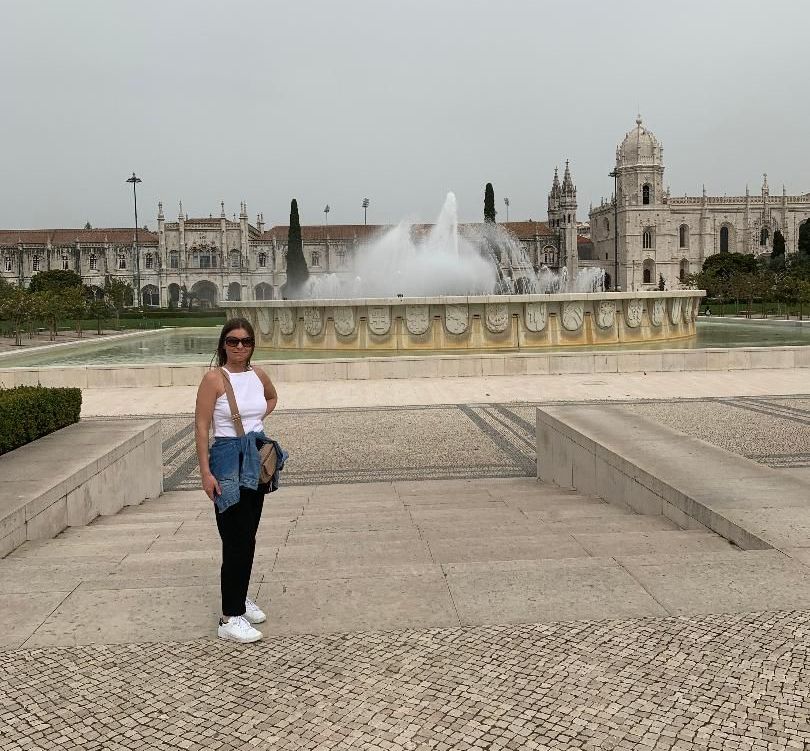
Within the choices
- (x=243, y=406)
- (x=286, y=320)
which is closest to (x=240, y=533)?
(x=243, y=406)

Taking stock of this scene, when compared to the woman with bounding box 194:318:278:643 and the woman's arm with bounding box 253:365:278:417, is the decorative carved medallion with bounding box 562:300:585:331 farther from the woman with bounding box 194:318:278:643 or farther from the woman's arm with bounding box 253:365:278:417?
the woman with bounding box 194:318:278:643

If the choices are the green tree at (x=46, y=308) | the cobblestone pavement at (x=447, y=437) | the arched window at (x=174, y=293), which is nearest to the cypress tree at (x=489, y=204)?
the arched window at (x=174, y=293)

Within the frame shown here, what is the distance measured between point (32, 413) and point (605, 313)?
1475cm

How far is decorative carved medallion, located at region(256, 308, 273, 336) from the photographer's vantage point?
67.0 feet

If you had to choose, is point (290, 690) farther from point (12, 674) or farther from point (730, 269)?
point (730, 269)

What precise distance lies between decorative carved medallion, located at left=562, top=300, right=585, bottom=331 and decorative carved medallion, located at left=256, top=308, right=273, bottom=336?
23.5ft

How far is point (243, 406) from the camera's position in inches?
123

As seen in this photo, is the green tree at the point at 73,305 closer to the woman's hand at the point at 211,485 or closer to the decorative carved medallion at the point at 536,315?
the decorative carved medallion at the point at 536,315

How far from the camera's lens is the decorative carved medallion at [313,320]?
63.2 feet

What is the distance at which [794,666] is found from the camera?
2.52 meters

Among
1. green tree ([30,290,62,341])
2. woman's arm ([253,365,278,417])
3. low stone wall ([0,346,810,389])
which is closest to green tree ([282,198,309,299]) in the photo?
green tree ([30,290,62,341])

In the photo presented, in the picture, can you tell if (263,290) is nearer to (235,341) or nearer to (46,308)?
(46,308)

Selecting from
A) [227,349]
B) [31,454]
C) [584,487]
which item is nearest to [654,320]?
[584,487]

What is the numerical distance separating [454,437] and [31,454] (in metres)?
4.57
